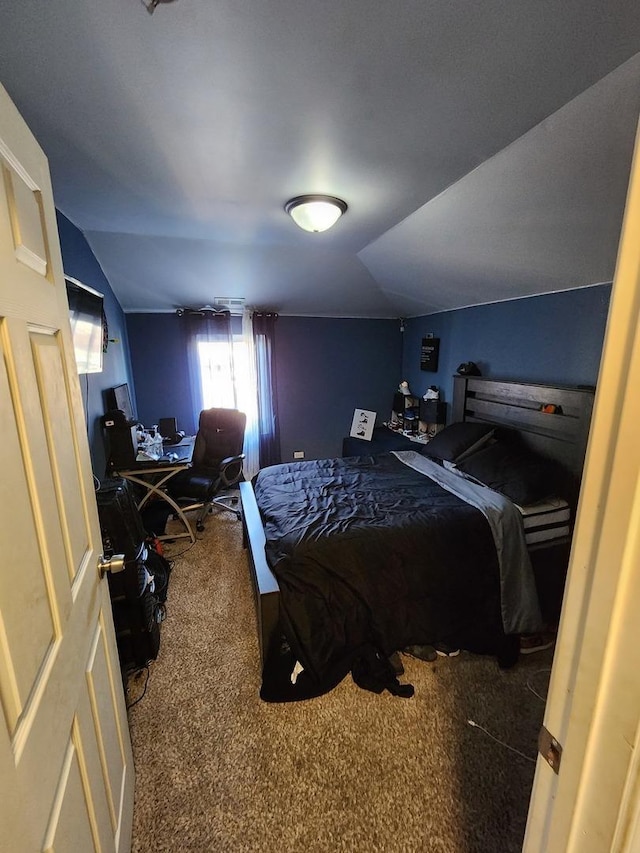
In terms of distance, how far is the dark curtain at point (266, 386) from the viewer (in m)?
4.22

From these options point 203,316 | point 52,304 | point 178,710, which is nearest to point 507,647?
point 178,710

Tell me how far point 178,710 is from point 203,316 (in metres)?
3.55

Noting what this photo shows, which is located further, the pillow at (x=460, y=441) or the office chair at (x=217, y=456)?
the office chair at (x=217, y=456)

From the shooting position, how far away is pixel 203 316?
4082mm

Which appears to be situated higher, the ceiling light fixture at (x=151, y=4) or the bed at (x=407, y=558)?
the ceiling light fixture at (x=151, y=4)

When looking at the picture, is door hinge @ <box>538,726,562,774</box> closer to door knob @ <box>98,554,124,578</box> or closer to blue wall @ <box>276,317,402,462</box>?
door knob @ <box>98,554,124,578</box>

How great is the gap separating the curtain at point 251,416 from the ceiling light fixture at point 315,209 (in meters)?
2.15

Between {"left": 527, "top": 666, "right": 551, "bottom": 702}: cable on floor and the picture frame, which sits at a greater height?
the picture frame

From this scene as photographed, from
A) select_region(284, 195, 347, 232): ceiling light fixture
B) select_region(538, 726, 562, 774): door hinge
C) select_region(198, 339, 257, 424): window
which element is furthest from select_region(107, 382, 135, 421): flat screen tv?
select_region(538, 726, 562, 774): door hinge

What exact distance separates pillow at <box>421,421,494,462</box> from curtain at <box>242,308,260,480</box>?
2143 millimetres

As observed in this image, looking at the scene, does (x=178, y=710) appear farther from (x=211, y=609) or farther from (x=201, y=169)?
(x=201, y=169)

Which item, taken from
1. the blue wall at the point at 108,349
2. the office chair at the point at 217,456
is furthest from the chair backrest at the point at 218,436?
the blue wall at the point at 108,349

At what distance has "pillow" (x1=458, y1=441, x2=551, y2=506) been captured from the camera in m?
2.24

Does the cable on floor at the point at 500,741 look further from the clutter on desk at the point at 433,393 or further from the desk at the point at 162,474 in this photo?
the clutter on desk at the point at 433,393
